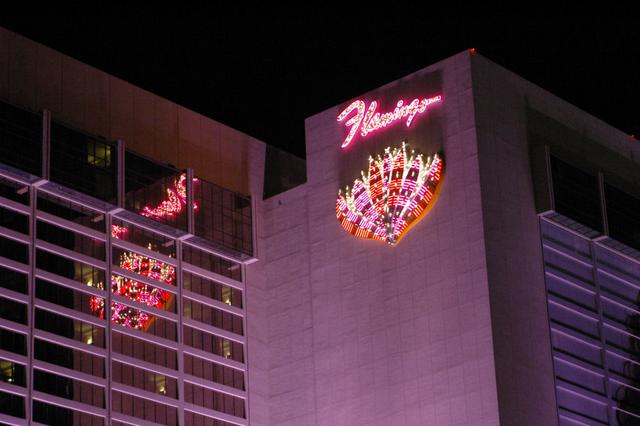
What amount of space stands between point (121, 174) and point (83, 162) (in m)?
2.61

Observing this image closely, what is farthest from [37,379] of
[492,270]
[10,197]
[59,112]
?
[492,270]

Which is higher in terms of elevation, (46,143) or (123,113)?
(123,113)

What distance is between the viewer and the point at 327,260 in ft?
318

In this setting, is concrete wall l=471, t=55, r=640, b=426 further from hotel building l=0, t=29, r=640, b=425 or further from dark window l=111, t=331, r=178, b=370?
dark window l=111, t=331, r=178, b=370

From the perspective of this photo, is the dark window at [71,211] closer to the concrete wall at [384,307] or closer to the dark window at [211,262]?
the dark window at [211,262]

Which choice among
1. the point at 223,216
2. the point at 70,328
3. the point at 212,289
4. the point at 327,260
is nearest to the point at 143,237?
the point at 212,289

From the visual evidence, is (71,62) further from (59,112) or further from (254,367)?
(254,367)

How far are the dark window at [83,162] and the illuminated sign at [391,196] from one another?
45.7 feet

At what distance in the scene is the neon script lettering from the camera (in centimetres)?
9500

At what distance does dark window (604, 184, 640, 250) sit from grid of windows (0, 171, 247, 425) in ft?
74.8

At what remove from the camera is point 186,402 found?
9350 centimetres

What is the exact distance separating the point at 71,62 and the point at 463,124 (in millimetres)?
22516

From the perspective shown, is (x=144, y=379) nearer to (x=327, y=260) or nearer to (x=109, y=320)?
(x=109, y=320)

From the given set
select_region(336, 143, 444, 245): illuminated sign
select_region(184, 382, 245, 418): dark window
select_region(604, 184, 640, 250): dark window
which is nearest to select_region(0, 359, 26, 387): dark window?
select_region(184, 382, 245, 418): dark window
